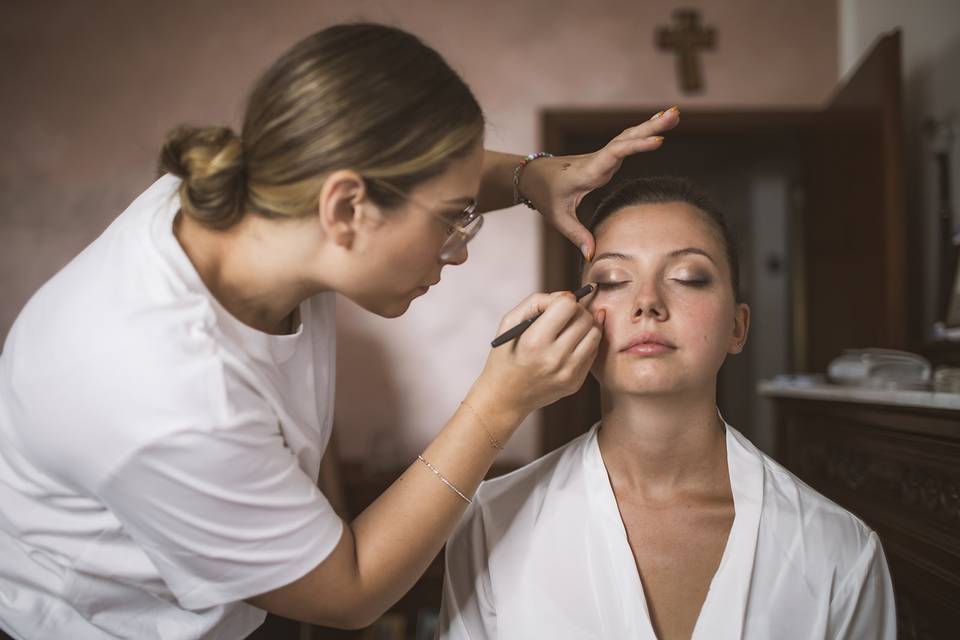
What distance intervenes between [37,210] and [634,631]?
→ 3.64 meters

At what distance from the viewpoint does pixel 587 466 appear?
4.62ft

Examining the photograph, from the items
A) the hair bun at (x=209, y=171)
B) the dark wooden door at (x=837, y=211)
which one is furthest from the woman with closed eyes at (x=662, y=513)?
the dark wooden door at (x=837, y=211)

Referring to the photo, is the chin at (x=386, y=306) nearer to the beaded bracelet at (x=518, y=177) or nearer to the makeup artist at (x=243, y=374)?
the makeup artist at (x=243, y=374)

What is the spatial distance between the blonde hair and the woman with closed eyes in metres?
0.50

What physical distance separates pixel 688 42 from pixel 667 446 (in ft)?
9.17

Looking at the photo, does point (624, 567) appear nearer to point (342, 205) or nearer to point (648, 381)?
point (648, 381)

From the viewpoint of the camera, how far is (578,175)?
137cm

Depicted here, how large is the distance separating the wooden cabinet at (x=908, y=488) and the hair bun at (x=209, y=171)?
149 cm

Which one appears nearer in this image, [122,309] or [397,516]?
[122,309]

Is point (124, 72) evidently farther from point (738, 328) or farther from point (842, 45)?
point (842, 45)

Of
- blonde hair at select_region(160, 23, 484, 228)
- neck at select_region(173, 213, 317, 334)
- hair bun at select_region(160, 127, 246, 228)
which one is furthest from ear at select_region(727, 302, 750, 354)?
hair bun at select_region(160, 127, 246, 228)

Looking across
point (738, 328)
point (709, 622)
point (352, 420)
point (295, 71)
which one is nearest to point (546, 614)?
point (709, 622)

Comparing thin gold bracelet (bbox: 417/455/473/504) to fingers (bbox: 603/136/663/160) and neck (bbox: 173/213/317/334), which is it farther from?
fingers (bbox: 603/136/663/160)

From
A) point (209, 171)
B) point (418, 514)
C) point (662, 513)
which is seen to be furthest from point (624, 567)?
point (209, 171)
